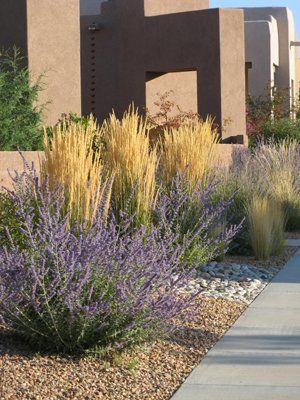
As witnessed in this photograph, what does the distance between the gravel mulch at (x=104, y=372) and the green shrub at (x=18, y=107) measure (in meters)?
7.49

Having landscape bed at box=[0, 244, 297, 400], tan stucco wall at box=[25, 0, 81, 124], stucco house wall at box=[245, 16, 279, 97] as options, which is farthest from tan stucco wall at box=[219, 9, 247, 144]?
landscape bed at box=[0, 244, 297, 400]

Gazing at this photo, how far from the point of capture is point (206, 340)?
7914 mm

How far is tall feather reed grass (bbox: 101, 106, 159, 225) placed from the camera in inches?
444

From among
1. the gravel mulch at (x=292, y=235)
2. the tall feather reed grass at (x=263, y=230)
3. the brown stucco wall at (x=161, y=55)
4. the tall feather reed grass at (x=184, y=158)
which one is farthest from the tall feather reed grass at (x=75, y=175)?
the brown stucco wall at (x=161, y=55)

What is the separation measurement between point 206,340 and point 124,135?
4132mm

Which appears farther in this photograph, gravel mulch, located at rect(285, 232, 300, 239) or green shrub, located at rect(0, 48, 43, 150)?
gravel mulch, located at rect(285, 232, 300, 239)

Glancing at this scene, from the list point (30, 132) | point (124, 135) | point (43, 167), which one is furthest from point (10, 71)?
point (43, 167)

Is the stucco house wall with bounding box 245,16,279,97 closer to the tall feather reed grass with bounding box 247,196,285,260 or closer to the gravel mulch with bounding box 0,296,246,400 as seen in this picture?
the tall feather reed grass with bounding box 247,196,285,260

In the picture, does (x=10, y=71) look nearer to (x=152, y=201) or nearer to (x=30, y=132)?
(x=30, y=132)

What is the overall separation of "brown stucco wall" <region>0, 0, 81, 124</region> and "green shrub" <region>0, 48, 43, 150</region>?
12.8 inches

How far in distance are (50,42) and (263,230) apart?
659cm

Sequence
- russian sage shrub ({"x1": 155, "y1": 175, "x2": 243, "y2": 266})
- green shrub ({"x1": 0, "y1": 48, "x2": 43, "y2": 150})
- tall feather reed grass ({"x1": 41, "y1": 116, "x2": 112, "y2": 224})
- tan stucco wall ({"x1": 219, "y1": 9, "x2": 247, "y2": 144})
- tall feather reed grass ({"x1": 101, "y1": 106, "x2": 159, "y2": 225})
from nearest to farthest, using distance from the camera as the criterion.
A: tall feather reed grass ({"x1": 41, "y1": 116, "x2": 112, "y2": 224}), tall feather reed grass ({"x1": 101, "y1": 106, "x2": 159, "y2": 225}), russian sage shrub ({"x1": 155, "y1": 175, "x2": 243, "y2": 266}), green shrub ({"x1": 0, "y1": 48, "x2": 43, "y2": 150}), tan stucco wall ({"x1": 219, "y1": 9, "x2": 247, "y2": 144})

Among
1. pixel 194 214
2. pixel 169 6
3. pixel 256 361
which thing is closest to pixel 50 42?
pixel 194 214

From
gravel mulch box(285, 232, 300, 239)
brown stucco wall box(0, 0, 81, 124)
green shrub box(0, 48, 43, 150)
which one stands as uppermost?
brown stucco wall box(0, 0, 81, 124)
